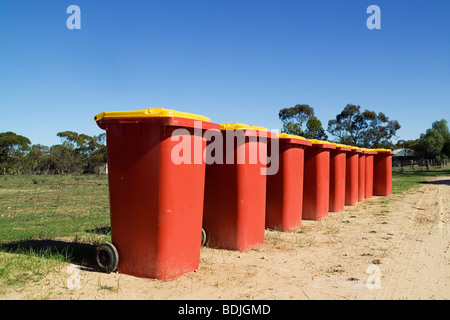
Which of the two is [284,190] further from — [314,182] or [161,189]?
[161,189]

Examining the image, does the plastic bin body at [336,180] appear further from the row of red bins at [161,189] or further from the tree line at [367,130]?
the tree line at [367,130]

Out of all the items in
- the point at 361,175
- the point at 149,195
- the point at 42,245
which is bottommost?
the point at 42,245

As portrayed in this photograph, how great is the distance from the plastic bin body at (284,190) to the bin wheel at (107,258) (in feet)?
12.3

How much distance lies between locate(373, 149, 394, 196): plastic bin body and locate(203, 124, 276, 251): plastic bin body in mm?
11477

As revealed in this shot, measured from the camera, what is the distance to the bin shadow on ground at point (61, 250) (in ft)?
13.7

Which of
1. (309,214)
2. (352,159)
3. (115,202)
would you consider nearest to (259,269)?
→ (115,202)

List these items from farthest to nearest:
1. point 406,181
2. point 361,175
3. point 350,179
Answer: point 406,181, point 361,175, point 350,179

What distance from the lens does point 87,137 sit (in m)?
58.1

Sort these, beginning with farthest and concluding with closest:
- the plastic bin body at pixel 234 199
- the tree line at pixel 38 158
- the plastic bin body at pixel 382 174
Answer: the tree line at pixel 38 158 → the plastic bin body at pixel 382 174 → the plastic bin body at pixel 234 199

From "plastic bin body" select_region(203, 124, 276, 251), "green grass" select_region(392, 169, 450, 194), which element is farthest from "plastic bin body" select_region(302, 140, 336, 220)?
"green grass" select_region(392, 169, 450, 194)

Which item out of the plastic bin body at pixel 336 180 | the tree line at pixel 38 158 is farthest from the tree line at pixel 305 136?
the plastic bin body at pixel 336 180

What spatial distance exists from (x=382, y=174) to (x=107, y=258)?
14014 mm

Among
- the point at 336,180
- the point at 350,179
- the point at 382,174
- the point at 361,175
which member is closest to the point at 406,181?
the point at 382,174

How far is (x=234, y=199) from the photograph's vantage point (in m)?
5.26
